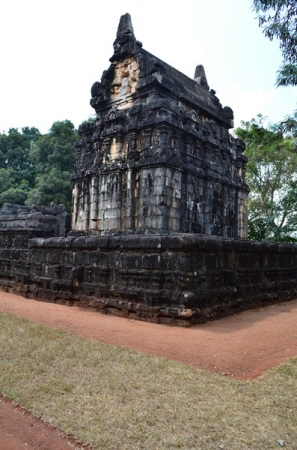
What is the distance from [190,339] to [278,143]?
18.5 m

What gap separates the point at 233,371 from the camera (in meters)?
4.23

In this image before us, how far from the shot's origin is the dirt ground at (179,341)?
2938 millimetres

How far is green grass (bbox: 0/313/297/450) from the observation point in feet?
9.06

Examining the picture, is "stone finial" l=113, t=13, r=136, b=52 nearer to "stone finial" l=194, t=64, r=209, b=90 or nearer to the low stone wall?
"stone finial" l=194, t=64, r=209, b=90

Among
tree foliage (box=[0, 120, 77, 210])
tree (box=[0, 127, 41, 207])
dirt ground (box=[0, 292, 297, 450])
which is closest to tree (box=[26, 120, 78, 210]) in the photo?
tree foliage (box=[0, 120, 77, 210])

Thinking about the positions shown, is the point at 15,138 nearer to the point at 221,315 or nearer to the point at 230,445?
the point at 221,315

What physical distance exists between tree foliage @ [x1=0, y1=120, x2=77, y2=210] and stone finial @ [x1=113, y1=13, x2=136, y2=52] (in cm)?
1626

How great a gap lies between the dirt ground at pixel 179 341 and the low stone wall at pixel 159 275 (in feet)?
1.11

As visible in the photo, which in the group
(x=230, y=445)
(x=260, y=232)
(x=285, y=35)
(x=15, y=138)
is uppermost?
(x=15, y=138)

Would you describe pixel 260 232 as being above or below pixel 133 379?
above

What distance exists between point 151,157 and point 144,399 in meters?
7.12

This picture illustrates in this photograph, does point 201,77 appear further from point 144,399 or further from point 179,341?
point 144,399

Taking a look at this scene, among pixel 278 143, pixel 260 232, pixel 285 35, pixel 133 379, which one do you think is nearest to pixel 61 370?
pixel 133 379

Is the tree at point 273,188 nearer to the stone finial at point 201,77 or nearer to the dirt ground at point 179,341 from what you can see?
the stone finial at point 201,77
